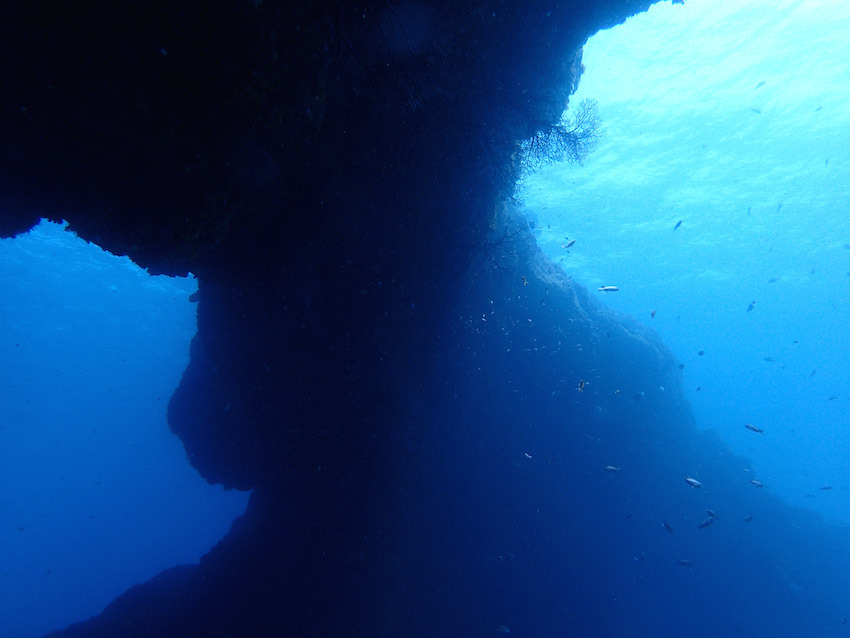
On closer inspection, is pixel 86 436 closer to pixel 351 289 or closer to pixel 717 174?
pixel 351 289

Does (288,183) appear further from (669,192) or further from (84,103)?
(669,192)

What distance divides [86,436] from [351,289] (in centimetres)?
8551

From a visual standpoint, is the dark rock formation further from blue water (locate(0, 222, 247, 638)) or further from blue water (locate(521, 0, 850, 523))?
blue water (locate(0, 222, 247, 638))

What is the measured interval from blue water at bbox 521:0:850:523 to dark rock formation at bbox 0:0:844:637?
8.20 meters

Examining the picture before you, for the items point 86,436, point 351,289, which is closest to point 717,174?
point 351,289

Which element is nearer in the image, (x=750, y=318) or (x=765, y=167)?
(x=765, y=167)

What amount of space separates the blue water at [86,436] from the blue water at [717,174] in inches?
1252

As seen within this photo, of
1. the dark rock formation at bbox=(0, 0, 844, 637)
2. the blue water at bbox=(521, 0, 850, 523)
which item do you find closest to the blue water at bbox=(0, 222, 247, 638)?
the dark rock formation at bbox=(0, 0, 844, 637)

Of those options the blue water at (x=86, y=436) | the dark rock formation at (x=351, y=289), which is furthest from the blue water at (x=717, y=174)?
the blue water at (x=86, y=436)

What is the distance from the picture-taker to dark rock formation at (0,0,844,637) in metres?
3.72

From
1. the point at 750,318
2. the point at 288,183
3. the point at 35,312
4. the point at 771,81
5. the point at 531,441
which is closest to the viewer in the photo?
the point at 288,183

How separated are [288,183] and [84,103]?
3848mm

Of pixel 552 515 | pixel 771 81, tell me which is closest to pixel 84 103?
pixel 552 515

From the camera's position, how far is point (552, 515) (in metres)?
17.2
